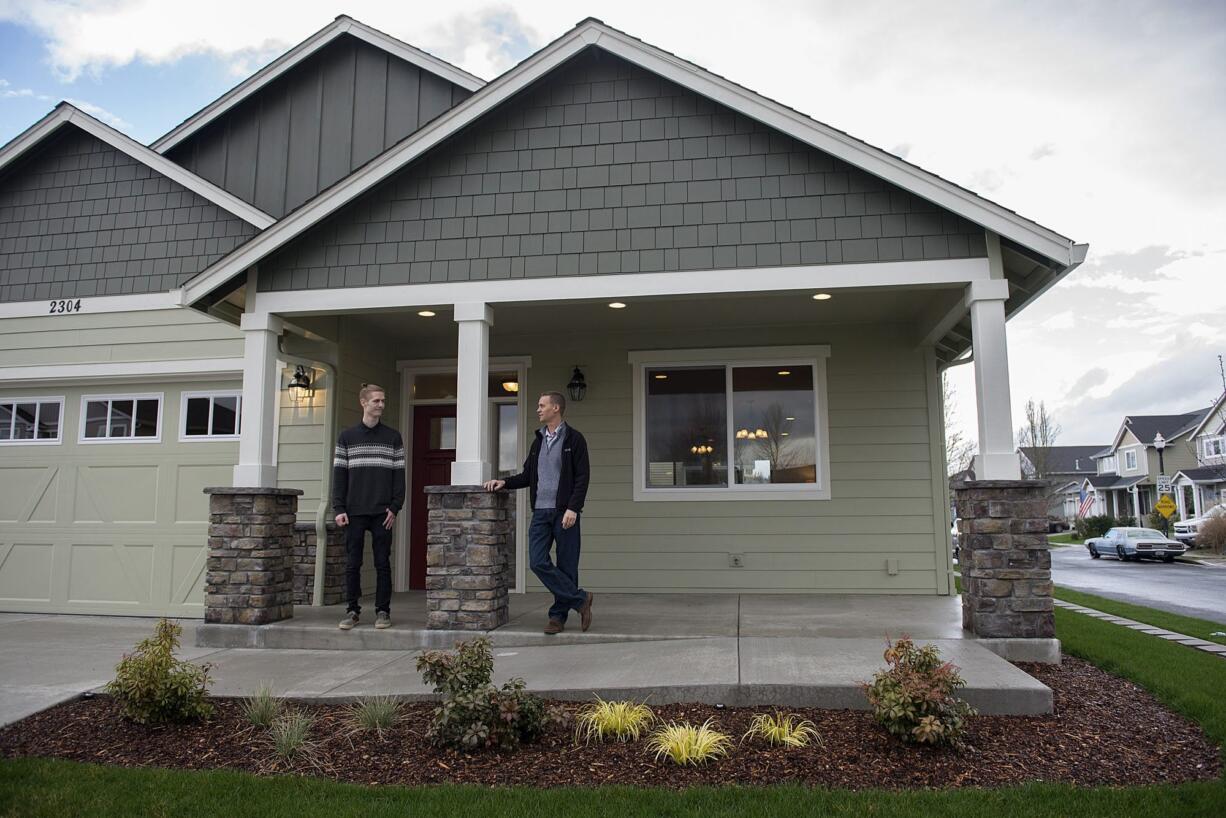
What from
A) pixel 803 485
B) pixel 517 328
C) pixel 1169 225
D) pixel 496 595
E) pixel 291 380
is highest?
pixel 1169 225

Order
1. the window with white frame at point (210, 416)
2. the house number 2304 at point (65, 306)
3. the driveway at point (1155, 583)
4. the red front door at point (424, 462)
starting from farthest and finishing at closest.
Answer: the driveway at point (1155, 583) → the red front door at point (424, 462) → the house number 2304 at point (65, 306) → the window with white frame at point (210, 416)

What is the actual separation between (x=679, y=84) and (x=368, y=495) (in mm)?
3977

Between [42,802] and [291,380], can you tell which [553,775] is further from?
[291,380]

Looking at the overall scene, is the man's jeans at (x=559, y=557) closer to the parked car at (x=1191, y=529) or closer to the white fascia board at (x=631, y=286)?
the white fascia board at (x=631, y=286)

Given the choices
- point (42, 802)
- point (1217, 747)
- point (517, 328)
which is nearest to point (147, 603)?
point (517, 328)

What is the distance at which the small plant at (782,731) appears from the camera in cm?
385

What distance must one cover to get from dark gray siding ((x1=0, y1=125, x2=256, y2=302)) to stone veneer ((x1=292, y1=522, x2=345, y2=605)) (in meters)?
2.99

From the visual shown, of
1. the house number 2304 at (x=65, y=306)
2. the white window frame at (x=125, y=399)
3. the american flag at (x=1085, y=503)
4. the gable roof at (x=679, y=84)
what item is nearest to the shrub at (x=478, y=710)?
the gable roof at (x=679, y=84)

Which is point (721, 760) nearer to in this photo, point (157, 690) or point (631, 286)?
point (157, 690)

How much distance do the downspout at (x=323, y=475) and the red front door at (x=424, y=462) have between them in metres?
1.15

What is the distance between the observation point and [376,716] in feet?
13.8

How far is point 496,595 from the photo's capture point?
20.3 ft

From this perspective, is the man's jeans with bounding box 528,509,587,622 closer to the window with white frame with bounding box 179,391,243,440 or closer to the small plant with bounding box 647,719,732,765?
the small plant with bounding box 647,719,732,765

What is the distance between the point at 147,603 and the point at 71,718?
12.9ft
